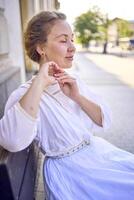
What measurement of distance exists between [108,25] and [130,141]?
35.3m

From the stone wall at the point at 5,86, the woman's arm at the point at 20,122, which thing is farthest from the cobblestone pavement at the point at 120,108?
the woman's arm at the point at 20,122

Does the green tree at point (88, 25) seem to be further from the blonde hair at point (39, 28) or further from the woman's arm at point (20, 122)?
the woman's arm at point (20, 122)

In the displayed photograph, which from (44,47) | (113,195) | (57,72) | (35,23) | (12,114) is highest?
(35,23)

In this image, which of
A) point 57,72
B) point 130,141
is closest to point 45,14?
point 57,72

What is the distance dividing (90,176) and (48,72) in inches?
23.6

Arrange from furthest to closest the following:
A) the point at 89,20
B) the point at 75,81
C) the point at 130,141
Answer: the point at 89,20 → the point at 130,141 → the point at 75,81

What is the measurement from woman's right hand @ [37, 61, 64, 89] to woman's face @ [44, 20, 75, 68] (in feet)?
0.28

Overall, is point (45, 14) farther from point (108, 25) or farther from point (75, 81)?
point (108, 25)

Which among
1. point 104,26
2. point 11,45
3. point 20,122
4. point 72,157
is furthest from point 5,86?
point 104,26

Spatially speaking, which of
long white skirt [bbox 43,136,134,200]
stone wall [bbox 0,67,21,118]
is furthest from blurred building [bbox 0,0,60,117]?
long white skirt [bbox 43,136,134,200]

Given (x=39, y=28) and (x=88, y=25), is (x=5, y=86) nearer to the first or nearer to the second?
(x=39, y=28)

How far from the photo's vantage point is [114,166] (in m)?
1.84

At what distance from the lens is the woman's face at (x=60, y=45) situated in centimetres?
195

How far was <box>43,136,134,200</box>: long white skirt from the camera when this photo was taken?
1738 millimetres
